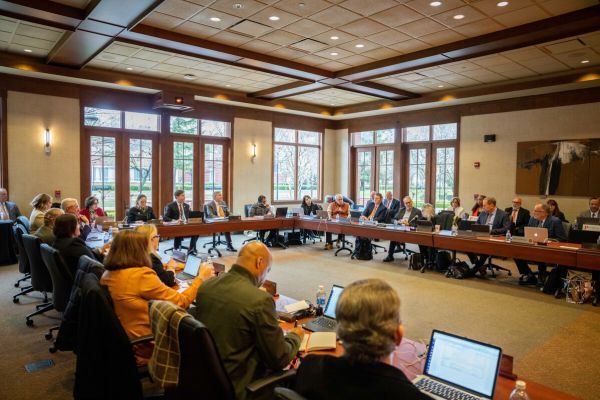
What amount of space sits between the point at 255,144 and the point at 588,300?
7813 millimetres

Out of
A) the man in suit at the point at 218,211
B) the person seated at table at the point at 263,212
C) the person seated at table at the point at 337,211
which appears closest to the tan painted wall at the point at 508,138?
the person seated at table at the point at 337,211

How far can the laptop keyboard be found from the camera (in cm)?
170

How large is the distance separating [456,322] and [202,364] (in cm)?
348

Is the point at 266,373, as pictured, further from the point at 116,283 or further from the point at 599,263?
the point at 599,263

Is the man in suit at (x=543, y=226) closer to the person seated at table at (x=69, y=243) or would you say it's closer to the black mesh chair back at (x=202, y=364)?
the black mesh chair back at (x=202, y=364)

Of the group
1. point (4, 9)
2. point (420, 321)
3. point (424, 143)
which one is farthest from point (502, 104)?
point (4, 9)

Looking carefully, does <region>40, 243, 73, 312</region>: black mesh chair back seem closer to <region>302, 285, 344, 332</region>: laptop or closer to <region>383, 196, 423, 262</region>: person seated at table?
<region>302, 285, 344, 332</region>: laptop

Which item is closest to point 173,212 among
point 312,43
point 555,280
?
point 312,43

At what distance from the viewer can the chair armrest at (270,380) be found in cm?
178

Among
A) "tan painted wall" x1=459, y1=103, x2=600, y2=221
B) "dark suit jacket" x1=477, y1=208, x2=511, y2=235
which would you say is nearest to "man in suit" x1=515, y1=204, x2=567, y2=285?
"dark suit jacket" x1=477, y1=208, x2=511, y2=235

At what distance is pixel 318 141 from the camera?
1246 cm

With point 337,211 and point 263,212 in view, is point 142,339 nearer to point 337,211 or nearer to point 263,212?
point 263,212

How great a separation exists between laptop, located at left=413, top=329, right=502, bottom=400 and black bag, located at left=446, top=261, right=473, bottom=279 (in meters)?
4.85

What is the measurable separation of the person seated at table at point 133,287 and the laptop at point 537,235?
4.78 meters
